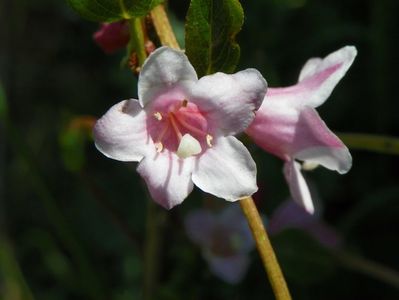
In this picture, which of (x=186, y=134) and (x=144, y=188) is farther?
(x=144, y=188)

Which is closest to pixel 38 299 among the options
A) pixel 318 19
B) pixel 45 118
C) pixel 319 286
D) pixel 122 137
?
pixel 45 118

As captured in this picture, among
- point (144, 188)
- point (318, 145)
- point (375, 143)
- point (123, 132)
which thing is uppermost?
point (123, 132)

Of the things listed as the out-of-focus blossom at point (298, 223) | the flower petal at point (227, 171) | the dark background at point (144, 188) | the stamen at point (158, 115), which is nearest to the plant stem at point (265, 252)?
the flower petal at point (227, 171)

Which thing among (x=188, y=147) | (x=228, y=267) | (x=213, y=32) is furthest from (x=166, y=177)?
(x=228, y=267)

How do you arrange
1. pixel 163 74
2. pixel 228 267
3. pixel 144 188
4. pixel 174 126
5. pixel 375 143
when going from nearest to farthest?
pixel 163 74
pixel 174 126
pixel 375 143
pixel 228 267
pixel 144 188

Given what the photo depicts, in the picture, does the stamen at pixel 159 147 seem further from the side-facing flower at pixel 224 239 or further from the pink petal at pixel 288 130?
the side-facing flower at pixel 224 239

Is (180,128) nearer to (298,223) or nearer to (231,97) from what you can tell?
(231,97)

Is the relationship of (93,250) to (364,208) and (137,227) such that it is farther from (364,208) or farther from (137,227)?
(364,208)
